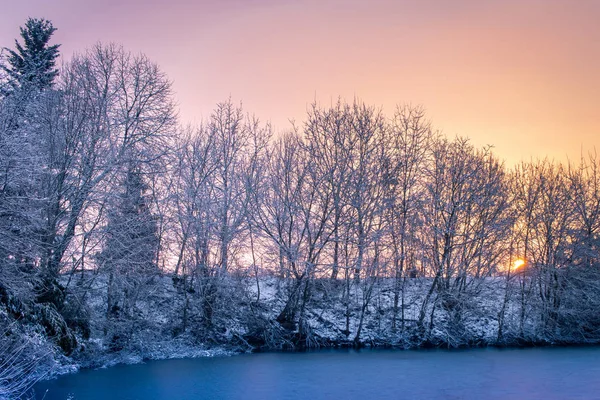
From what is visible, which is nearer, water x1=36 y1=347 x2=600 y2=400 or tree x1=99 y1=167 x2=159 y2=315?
water x1=36 y1=347 x2=600 y2=400

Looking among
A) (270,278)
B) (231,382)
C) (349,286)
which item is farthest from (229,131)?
(231,382)

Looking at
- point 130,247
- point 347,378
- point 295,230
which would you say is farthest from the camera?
point 295,230

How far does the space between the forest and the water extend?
2829 millimetres

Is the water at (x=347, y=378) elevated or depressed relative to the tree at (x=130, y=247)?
depressed

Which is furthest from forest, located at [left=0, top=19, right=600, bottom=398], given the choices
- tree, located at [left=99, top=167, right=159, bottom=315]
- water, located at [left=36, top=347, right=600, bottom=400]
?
water, located at [left=36, top=347, right=600, bottom=400]

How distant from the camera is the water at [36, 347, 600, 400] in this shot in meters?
16.7

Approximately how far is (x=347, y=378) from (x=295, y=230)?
1139cm

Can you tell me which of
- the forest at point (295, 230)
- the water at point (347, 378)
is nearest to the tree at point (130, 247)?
the forest at point (295, 230)

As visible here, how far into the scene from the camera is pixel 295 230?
2903 cm

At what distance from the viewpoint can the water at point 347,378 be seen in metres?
16.7

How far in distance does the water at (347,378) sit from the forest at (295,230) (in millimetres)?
2829

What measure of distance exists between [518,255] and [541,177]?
592 cm

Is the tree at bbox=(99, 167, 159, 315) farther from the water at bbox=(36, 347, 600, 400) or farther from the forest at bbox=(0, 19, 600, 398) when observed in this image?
the water at bbox=(36, 347, 600, 400)

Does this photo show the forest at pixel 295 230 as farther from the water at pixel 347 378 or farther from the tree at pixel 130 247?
the water at pixel 347 378
